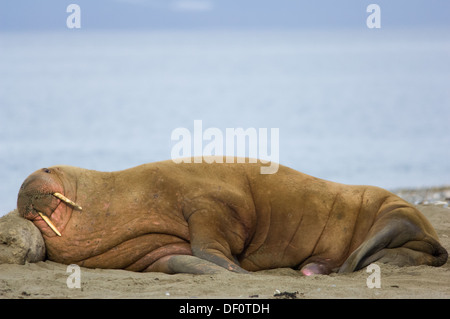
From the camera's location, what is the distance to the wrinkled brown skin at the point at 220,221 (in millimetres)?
6145

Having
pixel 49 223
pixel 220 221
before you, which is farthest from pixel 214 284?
pixel 49 223

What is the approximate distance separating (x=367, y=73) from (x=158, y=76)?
1899cm

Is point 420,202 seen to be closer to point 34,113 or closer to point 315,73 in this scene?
point 34,113

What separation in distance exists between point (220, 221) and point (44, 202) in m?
1.33

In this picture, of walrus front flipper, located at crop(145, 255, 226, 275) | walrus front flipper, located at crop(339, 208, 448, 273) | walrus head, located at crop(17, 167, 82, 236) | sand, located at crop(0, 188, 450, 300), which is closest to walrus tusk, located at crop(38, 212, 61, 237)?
walrus head, located at crop(17, 167, 82, 236)

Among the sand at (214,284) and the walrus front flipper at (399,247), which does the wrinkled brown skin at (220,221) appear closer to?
the walrus front flipper at (399,247)

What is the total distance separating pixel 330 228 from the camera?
653 cm

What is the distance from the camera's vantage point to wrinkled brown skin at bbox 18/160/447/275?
614 centimetres

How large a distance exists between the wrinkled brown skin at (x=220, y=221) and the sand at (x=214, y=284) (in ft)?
0.71

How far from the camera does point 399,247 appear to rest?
6.16 metres

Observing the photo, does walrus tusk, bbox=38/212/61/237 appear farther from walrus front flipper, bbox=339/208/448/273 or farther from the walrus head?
walrus front flipper, bbox=339/208/448/273
